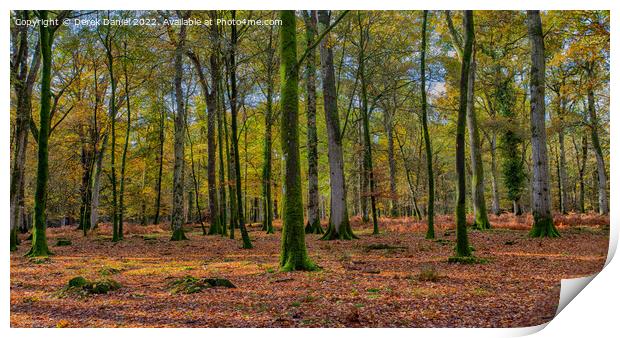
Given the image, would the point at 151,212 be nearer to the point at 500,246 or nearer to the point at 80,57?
the point at 80,57

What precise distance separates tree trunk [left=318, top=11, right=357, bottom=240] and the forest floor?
260 cm

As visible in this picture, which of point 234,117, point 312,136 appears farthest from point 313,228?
point 234,117

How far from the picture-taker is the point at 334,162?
1279 centimetres

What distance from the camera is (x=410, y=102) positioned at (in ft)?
65.9

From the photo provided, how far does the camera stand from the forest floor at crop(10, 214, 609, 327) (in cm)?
476

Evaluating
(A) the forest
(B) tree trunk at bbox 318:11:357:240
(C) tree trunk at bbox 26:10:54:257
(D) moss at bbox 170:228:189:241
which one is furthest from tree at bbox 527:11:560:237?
(C) tree trunk at bbox 26:10:54:257

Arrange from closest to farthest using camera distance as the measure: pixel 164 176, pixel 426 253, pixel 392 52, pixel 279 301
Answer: pixel 279 301
pixel 426 253
pixel 392 52
pixel 164 176

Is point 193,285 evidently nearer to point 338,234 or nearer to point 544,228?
point 338,234

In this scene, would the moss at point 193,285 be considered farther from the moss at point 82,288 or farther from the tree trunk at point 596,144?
the tree trunk at point 596,144

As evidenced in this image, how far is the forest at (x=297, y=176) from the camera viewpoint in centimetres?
527

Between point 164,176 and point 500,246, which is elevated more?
point 164,176

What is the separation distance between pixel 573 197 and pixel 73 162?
109 ft

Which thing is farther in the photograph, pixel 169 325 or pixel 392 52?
pixel 392 52
